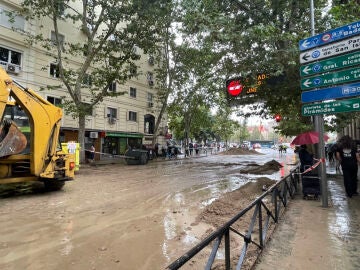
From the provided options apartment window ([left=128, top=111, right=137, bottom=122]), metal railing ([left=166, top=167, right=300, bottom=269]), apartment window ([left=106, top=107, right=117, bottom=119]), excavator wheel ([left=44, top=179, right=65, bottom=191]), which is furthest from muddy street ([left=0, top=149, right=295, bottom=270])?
apartment window ([left=128, top=111, right=137, bottom=122])

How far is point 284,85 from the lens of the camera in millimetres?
10734

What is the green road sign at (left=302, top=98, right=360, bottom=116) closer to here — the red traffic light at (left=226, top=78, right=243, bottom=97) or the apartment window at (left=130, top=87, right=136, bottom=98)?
the red traffic light at (left=226, top=78, right=243, bottom=97)

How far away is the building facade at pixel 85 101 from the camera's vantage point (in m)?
18.7

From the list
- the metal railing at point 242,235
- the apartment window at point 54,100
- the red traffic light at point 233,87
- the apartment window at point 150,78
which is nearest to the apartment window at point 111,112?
the apartment window at point 54,100

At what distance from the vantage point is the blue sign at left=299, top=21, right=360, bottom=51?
604 centimetres

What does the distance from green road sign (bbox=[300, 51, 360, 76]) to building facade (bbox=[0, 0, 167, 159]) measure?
54.2 ft

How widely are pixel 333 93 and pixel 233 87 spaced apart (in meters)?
6.27

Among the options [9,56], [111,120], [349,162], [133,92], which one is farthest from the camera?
[133,92]

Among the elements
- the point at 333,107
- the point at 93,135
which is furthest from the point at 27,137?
the point at 93,135

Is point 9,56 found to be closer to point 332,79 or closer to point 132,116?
point 132,116

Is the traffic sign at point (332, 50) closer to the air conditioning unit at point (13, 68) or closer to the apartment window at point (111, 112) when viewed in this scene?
the air conditioning unit at point (13, 68)

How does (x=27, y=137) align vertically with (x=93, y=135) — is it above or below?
below

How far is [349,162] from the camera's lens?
7.92 meters

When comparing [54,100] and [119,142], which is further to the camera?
[119,142]
